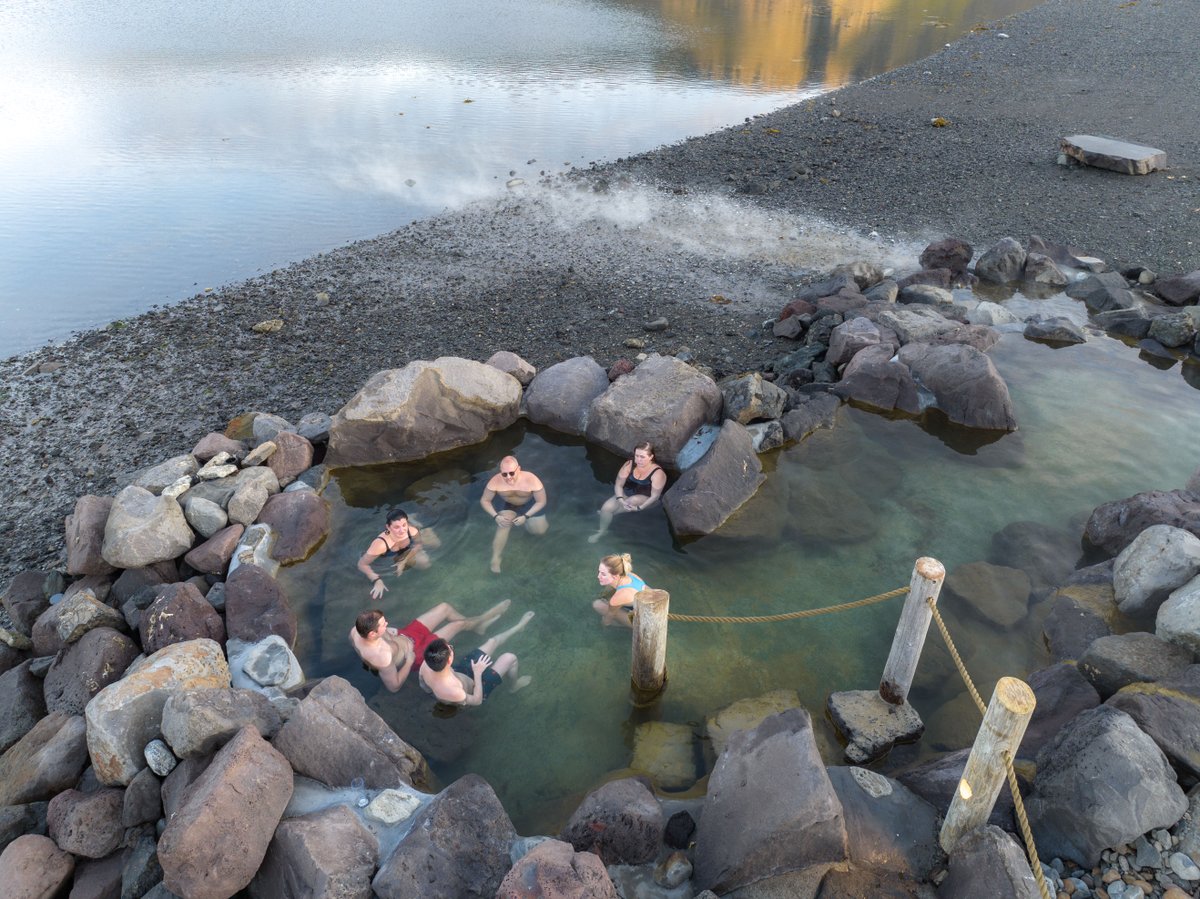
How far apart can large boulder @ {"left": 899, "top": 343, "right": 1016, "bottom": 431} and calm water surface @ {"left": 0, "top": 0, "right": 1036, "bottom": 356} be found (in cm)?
1279

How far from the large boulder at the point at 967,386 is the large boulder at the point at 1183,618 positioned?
12.7 feet

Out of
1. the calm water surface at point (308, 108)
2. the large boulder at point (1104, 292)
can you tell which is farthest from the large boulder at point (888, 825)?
the calm water surface at point (308, 108)

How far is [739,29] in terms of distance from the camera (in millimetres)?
43531

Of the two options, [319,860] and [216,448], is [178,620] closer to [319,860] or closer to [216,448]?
[216,448]

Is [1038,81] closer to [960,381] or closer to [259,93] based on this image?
[960,381]

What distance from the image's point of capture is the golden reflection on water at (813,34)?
112ft

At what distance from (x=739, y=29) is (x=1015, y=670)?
45.1 metres

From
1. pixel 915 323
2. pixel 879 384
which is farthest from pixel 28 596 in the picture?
pixel 915 323

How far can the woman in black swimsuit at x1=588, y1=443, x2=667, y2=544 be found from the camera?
348 inches

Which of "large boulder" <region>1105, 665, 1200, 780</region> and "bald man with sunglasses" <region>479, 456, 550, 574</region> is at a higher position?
"large boulder" <region>1105, 665, 1200, 780</region>

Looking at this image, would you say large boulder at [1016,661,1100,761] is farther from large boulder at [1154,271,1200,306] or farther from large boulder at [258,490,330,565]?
large boulder at [1154,271,1200,306]

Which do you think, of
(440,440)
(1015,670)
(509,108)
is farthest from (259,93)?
(1015,670)

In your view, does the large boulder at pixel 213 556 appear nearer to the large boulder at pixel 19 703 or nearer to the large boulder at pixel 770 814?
the large boulder at pixel 19 703

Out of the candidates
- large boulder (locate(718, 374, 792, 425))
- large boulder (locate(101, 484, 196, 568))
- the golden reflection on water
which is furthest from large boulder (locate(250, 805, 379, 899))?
the golden reflection on water
